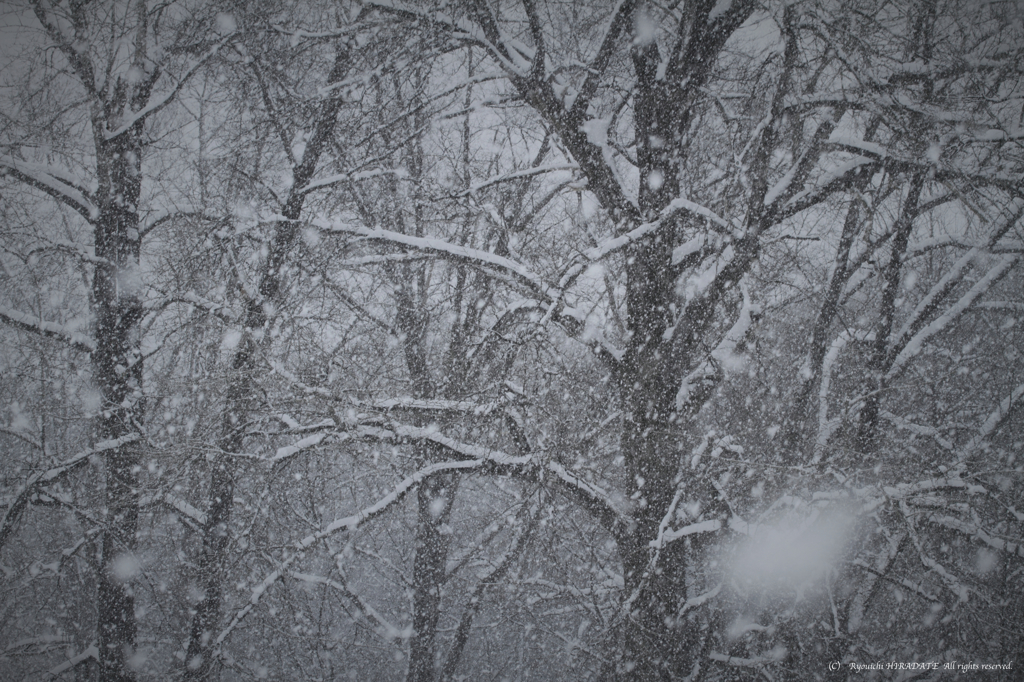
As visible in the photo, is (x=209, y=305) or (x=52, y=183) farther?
(x=52, y=183)

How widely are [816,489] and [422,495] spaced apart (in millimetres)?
3911

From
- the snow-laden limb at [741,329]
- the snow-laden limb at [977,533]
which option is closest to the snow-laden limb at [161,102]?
the snow-laden limb at [741,329]

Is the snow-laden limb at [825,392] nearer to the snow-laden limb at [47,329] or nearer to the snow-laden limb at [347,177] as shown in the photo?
the snow-laden limb at [347,177]

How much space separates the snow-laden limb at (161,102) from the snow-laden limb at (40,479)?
8.95ft

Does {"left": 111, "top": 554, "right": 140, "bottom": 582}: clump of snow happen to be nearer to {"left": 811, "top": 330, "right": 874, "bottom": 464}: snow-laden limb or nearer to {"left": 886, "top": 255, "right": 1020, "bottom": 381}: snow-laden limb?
{"left": 811, "top": 330, "right": 874, "bottom": 464}: snow-laden limb

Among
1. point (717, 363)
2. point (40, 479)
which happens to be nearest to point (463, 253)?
point (717, 363)

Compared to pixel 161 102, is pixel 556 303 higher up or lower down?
lower down

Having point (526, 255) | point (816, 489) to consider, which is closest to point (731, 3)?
point (526, 255)

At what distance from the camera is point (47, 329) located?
419 centimetres

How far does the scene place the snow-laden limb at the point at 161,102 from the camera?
426cm

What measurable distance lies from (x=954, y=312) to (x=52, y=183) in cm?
741

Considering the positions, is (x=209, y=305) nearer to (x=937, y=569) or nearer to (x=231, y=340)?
(x=231, y=340)

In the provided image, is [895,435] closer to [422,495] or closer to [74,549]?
[422,495]

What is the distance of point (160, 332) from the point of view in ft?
14.9
